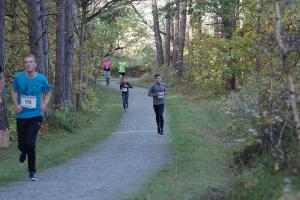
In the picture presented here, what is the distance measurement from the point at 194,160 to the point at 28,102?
3788 millimetres

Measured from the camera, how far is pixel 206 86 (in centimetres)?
3209

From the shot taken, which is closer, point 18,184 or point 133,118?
point 18,184

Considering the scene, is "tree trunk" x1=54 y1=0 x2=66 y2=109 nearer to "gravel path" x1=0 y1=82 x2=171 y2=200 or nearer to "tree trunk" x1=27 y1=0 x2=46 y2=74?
"tree trunk" x1=27 y1=0 x2=46 y2=74

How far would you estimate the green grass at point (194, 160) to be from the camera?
26.1 ft

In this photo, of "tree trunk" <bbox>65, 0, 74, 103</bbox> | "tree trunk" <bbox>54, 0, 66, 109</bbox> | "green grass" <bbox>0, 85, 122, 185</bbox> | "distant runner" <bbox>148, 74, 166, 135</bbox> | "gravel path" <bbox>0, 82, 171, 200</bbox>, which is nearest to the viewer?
"gravel path" <bbox>0, 82, 171, 200</bbox>

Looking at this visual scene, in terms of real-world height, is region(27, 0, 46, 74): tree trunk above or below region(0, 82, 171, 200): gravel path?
above

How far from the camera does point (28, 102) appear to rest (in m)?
9.55

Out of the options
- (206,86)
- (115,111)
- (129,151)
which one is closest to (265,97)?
(129,151)

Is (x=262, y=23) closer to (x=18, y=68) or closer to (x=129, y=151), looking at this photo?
(x=129, y=151)

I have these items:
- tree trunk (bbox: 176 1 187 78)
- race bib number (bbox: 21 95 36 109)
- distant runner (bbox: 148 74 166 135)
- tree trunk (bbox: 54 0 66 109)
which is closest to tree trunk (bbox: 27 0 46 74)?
tree trunk (bbox: 54 0 66 109)

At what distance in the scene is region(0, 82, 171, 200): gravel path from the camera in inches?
336

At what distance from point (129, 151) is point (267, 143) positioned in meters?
6.01

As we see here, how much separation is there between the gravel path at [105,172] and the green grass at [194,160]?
1.18ft

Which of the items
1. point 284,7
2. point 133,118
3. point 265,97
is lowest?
point 133,118
